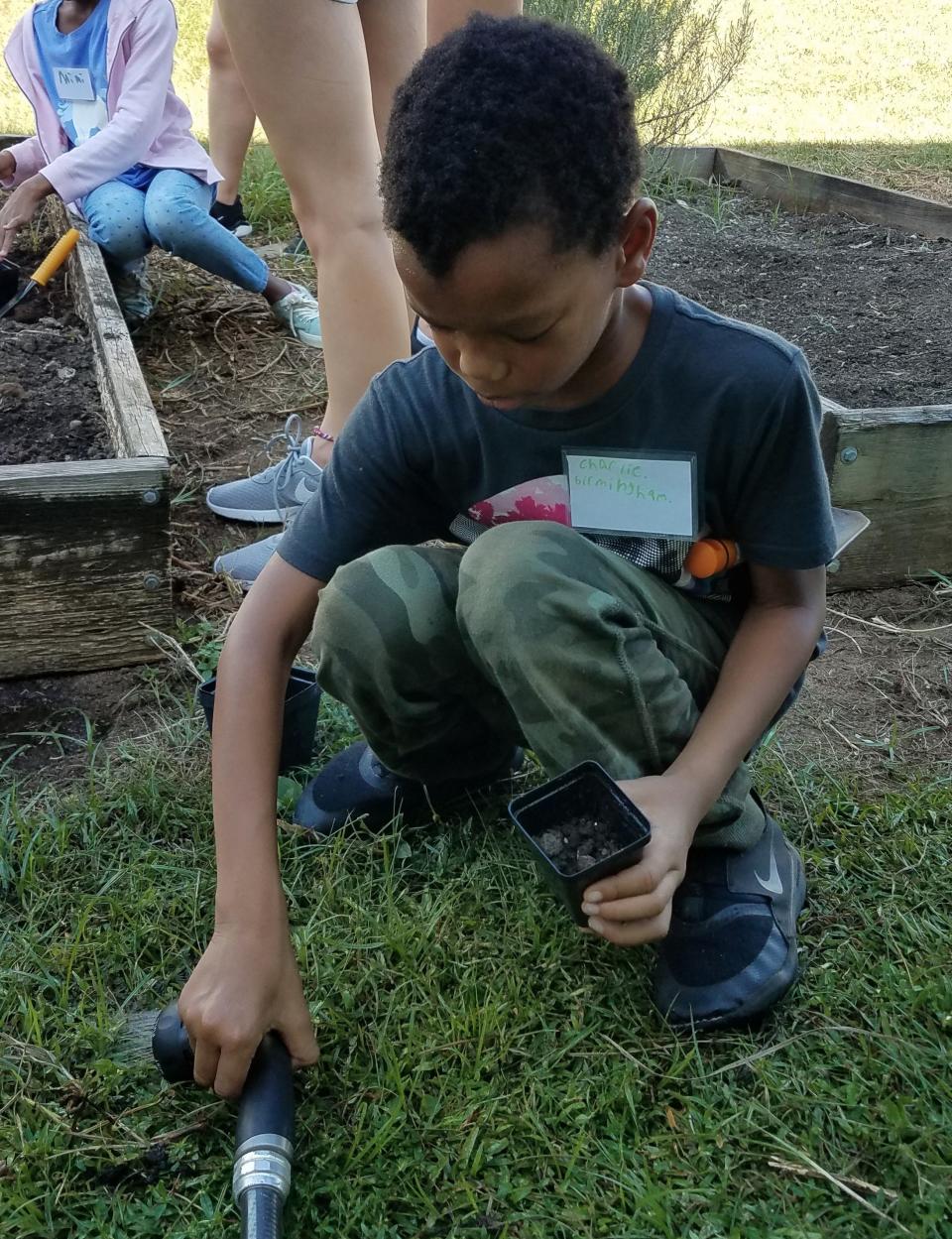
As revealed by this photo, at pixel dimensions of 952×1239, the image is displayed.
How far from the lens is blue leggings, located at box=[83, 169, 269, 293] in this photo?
3.56 meters

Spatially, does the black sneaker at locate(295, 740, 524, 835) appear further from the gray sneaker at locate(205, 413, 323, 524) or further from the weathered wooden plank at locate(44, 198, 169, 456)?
the gray sneaker at locate(205, 413, 323, 524)

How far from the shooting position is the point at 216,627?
2.30 metres

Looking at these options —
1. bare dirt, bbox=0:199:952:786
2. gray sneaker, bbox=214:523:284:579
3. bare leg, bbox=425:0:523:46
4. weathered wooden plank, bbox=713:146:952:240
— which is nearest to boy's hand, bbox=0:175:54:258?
bare dirt, bbox=0:199:952:786

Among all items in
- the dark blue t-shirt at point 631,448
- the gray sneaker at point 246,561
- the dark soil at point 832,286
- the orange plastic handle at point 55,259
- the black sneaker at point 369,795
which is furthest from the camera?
the orange plastic handle at point 55,259

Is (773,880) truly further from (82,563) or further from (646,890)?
(82,563)

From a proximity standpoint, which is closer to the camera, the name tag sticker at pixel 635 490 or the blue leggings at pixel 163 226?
the name tag sticker at pixel 635 490

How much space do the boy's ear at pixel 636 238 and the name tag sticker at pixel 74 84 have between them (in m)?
3.07

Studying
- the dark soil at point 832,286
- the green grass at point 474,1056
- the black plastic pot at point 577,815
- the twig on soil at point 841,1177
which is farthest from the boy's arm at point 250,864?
the dark soil at point 832,286

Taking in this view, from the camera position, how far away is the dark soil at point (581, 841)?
1.24m

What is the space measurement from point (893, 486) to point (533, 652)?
1.32m

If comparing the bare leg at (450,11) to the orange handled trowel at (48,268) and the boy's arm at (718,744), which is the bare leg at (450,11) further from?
the boy's arm at (718,744)

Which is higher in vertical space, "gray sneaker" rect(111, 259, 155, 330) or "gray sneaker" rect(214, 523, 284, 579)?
"gray sneaker" rect(111, 259, 155, 330)

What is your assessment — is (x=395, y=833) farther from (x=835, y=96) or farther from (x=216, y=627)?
(x=835, y=96)

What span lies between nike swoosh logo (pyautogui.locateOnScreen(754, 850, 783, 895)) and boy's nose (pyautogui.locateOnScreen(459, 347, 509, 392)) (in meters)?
0.74
